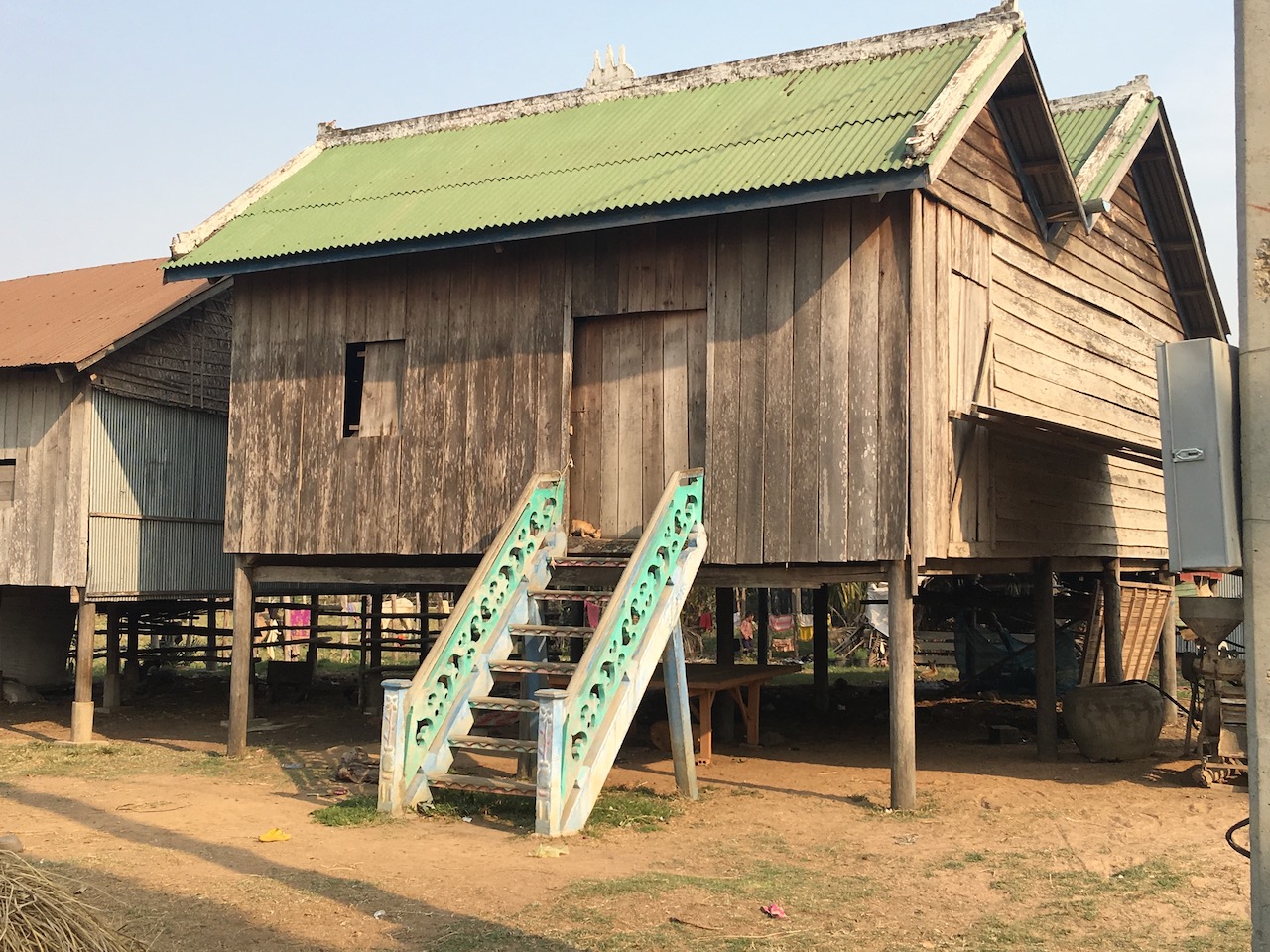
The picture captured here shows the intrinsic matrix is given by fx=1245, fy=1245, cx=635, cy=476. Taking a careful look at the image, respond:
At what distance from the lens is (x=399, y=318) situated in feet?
43.8

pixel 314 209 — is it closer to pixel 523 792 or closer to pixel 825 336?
pixel 825 336

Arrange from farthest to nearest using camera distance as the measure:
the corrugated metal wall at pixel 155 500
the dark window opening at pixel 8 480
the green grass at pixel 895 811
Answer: the dark window opening at pixel 8 480 < the corrugated metal wall at pixel 155 500 < the green grass at pixel 895 811

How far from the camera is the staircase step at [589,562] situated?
11.1 metres

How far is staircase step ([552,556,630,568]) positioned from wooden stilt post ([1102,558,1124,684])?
7.70 m

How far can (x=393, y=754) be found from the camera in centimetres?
959

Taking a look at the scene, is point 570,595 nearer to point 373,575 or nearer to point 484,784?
point 484,784

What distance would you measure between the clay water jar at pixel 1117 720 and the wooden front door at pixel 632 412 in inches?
208

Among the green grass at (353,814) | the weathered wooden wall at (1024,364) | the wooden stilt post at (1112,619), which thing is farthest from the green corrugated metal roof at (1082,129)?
the green grass at (353,814)

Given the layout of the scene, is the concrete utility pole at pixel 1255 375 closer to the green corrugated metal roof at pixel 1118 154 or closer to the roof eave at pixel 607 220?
the roof eave at pixel 607 220

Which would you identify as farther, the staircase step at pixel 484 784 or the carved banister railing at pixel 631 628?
the staircase step at pixel 484 784

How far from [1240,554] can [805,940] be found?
3720mm

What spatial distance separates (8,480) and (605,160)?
9.62 m

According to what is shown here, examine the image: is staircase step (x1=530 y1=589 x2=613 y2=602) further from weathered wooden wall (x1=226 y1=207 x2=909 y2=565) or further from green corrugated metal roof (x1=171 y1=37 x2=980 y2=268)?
green corrugated metal roof (x1=171 y1=37 x2=980 y2=268)

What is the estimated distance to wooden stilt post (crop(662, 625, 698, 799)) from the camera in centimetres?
1087
